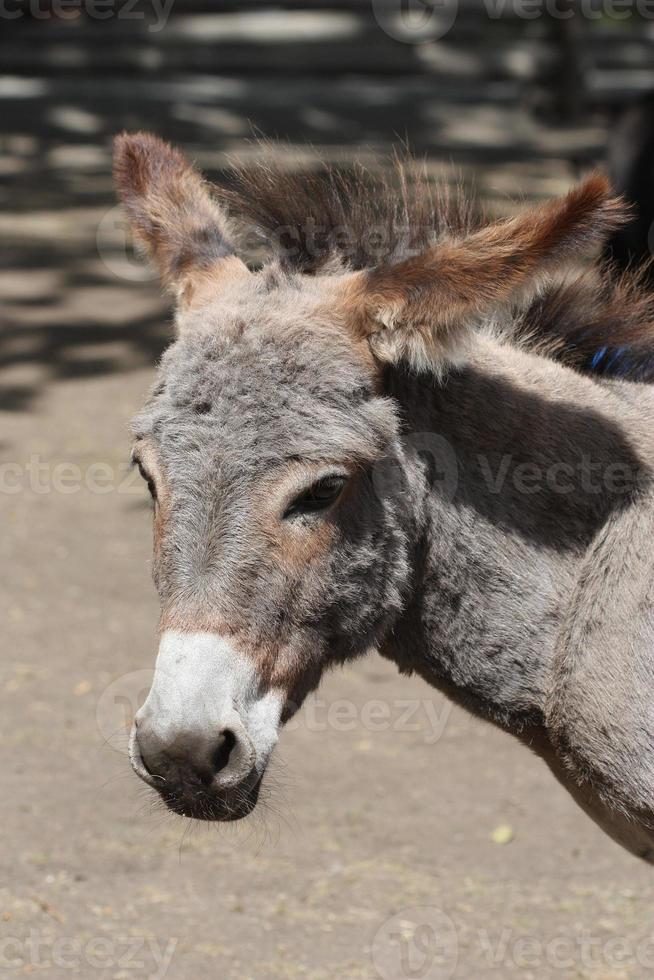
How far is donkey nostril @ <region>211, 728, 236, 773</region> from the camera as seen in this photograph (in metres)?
2.80

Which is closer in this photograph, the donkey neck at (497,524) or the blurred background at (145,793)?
the donkey neck at (497,524)

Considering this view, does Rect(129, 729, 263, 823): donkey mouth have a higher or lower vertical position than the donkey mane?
lower

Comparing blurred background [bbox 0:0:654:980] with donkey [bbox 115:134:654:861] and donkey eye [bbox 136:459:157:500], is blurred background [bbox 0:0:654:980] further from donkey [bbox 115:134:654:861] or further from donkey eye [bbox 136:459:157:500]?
donkey eye [bbox 136:459:157:500]

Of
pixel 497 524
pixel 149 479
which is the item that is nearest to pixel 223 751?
pixel 149 479

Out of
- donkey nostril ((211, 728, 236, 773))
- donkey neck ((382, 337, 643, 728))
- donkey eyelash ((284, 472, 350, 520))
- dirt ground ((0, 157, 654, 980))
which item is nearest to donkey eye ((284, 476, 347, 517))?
donkey eyelash ((284, 472, 350, 520))

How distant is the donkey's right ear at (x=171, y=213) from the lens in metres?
3.68

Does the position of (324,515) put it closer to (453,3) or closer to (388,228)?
(388,228)

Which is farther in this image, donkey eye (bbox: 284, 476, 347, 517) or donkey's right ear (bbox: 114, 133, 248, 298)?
donkey's right ear (bbox: 114, 133, 248, 298)

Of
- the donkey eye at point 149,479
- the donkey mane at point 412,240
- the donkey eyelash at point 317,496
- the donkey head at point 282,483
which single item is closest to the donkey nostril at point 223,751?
the donkey head at point 282,483

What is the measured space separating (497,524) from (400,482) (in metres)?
0.33

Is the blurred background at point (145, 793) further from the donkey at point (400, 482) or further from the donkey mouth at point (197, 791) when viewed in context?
the donkey at point (400, 482)

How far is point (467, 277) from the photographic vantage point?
304cm

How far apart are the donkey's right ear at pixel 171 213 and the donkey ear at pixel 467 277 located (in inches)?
23.9

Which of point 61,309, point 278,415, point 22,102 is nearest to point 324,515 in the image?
point 278,415
